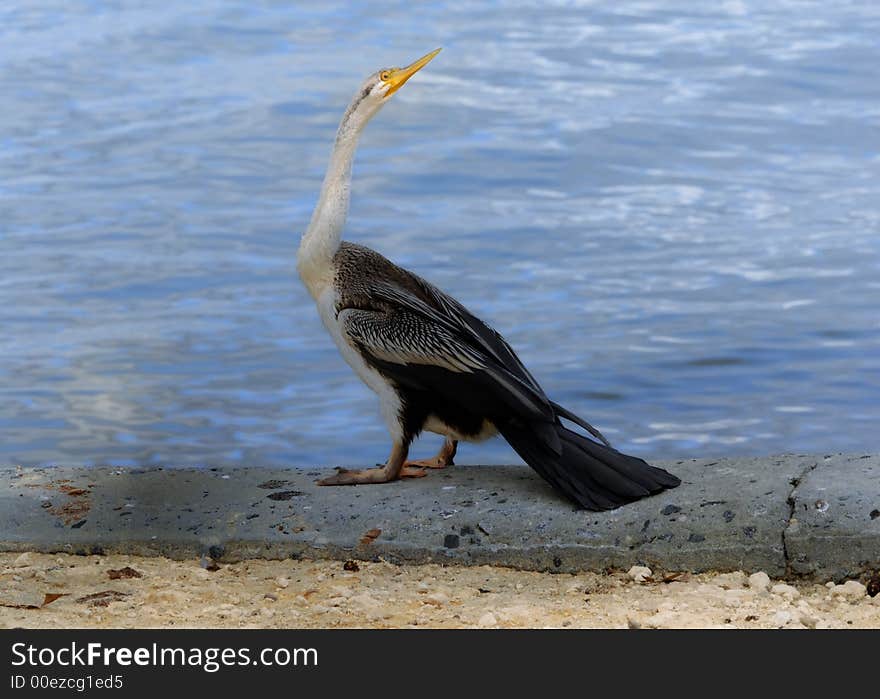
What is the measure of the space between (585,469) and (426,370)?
704mm

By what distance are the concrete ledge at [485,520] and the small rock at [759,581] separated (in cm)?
7

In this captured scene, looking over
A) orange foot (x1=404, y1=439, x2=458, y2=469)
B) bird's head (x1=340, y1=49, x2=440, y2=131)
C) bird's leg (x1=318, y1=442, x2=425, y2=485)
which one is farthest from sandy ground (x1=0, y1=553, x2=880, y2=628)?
bird's head (x1=340, y1=49, x2=440, y2=131)

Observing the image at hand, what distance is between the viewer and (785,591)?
5.05m

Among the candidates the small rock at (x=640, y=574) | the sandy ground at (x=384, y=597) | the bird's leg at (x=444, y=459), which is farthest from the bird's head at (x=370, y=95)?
the small rock at (x=640, y=574)

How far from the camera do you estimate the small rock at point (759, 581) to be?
5100 mm

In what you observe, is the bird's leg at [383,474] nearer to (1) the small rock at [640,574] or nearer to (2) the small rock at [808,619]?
(1) the small rock at [640,574]

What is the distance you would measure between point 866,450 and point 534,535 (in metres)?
4.12

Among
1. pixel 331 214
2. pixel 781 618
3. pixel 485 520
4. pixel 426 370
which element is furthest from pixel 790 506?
pixel 331 214

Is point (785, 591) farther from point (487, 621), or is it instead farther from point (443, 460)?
point (443, 460)

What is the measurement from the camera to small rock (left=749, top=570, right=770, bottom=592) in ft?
16.7

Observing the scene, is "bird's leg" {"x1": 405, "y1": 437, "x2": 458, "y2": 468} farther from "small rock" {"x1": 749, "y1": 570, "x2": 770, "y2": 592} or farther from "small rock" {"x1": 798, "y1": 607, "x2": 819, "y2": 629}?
"small rock" {"x1": 798, "y1": 607, "x2": 819, "y2": 629}

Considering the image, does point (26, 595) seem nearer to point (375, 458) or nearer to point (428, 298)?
point (428, 298)

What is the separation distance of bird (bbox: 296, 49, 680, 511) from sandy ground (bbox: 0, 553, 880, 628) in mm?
453

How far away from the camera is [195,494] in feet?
19.6
